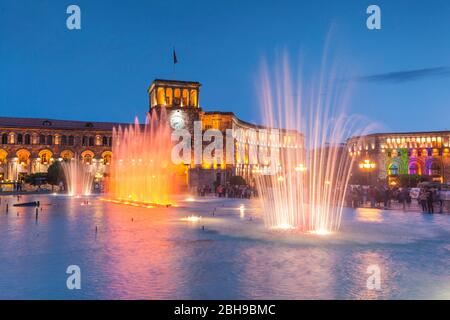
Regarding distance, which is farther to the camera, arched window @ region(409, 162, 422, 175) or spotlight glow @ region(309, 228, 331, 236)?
arched window @ region(409, 162, 422, 175)

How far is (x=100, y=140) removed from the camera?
92750mm

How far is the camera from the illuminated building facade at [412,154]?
10100cm

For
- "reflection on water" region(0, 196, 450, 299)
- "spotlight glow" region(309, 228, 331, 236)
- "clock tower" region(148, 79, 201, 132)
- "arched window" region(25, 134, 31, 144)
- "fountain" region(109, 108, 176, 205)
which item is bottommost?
"reflection on water" region(0, 196, 450, 299)

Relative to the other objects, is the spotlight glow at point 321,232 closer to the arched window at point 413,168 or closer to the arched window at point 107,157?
the arched window at point 107,157

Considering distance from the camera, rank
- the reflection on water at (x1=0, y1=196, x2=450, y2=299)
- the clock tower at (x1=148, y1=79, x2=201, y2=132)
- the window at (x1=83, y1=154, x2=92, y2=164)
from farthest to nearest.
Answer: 1. the window at (x1=83, y1=154, x2=92, y2=164)
2. the clock tower at (x1=148, y1=79, x2=201, y2=132)
3. the reflection on water at (x1=0, y1=196, x2=450, y2=299)

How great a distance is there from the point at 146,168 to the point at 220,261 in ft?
118

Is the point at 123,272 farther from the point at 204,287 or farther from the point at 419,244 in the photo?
the point at 419,244

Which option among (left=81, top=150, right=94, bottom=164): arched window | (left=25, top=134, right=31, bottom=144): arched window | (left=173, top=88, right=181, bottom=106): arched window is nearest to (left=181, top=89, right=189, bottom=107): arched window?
(left=173, top=88, right=181, bottom=106): arched window

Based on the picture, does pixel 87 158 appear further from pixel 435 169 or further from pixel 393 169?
pixel 435 169

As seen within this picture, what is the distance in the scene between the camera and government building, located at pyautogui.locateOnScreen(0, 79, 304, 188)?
258 feet

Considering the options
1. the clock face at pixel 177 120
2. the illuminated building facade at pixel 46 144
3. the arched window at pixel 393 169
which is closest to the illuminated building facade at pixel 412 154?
the arched window at pixel 393 169

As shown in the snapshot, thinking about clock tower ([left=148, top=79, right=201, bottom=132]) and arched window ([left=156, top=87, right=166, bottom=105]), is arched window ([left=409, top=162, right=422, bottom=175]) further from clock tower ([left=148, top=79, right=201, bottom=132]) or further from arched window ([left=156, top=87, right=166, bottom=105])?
arched window ([left=156, top=87, right=166, bottom=105])

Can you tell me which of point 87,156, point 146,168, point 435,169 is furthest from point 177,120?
point 435,169

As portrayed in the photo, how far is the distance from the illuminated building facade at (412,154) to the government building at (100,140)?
107 feet
